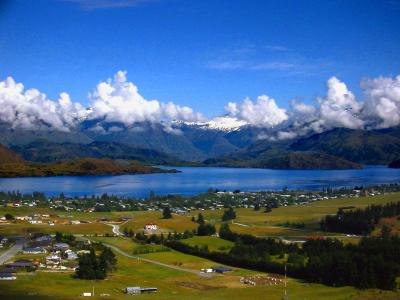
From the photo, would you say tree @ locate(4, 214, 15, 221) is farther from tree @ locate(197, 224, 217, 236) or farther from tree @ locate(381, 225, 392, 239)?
tree @ locate(381, 225, 392, 239)

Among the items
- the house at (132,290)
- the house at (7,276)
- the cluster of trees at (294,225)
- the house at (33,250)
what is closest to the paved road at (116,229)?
the house at (33,250)

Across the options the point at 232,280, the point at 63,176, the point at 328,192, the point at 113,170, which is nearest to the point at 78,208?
the point at 328,192

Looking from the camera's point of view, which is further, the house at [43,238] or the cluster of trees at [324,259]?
the house at [43,238]

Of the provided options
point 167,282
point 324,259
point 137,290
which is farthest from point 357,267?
point 137,290

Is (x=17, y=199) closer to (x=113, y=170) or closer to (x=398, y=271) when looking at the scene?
(x=398, y=271)

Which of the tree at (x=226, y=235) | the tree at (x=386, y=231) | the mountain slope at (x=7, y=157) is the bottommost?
the tree at (x=226, y=235)

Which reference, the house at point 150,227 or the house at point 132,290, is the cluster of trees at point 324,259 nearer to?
the house at point 132,290

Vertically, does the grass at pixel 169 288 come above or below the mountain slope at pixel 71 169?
below

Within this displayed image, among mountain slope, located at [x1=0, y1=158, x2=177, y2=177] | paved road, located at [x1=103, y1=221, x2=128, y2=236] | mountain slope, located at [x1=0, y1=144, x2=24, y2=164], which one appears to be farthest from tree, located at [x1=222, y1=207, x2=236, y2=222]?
mountain slope, located at [x1=0, y1=144, x2=24, y2=164]

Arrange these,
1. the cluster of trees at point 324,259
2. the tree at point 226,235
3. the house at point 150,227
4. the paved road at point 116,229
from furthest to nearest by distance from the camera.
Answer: the house at point 150,227 < the paved road at point 116,229 < the tree at point 226,235 < the cluster of trees at point 324,259
